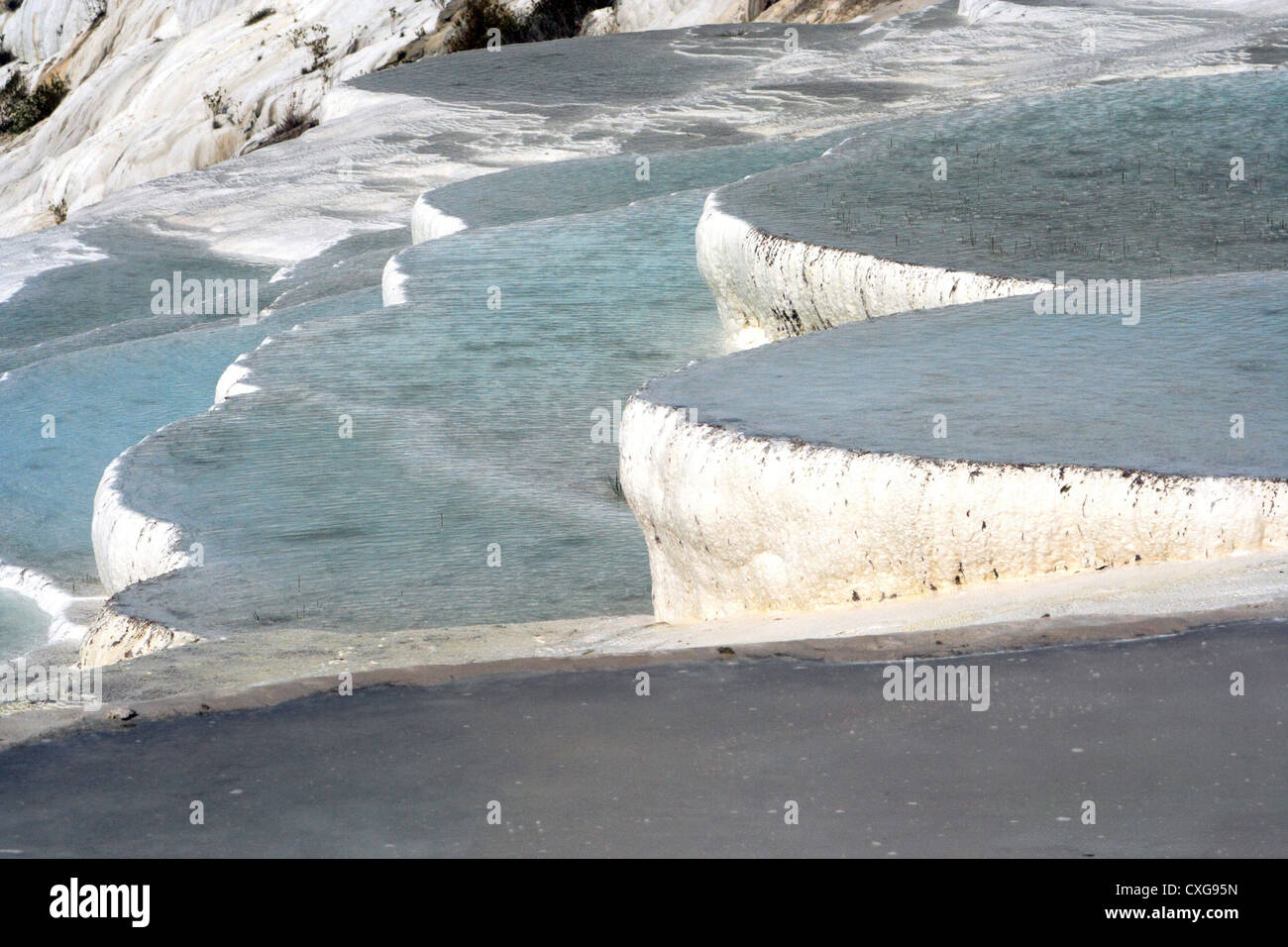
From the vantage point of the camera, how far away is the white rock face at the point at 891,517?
2.74 metres

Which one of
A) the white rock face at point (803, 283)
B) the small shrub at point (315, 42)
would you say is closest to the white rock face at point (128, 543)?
the white rock face at point (803, 283)

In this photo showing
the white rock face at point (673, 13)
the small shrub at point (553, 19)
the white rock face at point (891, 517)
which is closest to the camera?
the white rock face at point (891, 517)

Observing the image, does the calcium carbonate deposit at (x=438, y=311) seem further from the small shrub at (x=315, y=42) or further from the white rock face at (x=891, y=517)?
the small shrub at (x=315, y=42)

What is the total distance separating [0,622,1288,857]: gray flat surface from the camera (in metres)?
1.87

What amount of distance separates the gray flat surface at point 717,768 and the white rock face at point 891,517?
0.43 m

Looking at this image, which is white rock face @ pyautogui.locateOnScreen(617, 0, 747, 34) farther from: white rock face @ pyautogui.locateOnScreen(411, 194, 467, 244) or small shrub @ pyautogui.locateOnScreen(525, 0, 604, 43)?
white rock face @ pyautogui.locateOnScreen(411, 194, 467, 244)

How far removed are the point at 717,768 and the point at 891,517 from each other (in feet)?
3.24

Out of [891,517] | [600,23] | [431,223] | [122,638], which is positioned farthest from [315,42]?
[891,517]

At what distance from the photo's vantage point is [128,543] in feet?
15.6

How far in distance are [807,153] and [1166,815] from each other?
7146 mm

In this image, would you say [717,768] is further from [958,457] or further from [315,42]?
[315,42]

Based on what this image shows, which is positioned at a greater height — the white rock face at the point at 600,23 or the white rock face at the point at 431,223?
the white rock face at the point at 600,23

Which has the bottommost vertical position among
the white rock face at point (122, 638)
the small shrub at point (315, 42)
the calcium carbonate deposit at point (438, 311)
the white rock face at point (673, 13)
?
the white rock face at point (122, 638)
